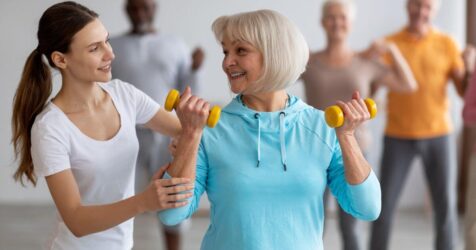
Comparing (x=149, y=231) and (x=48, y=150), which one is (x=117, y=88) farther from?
(x=149, y=231)

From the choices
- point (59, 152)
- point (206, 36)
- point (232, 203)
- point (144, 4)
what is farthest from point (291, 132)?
point (206, 36)

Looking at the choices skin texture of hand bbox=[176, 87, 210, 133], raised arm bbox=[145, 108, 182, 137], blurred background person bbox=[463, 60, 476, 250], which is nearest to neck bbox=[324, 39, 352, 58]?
blurred background person bbox=[463, 60, 476, 250]

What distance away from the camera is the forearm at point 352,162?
170 centimetres

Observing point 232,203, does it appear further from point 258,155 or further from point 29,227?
point 29,227

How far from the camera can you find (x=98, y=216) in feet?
Result: 5.85

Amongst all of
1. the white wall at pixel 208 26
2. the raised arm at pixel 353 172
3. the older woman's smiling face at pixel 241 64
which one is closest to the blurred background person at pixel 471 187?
the raised arm at pixel 353 172

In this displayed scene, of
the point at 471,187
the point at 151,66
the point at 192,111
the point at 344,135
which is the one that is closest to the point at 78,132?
the point at 192,111

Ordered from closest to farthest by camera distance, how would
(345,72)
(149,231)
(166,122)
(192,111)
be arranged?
(192,111)
(166,122)
(345,72)
(149,231)

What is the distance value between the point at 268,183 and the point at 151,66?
2.06 meters

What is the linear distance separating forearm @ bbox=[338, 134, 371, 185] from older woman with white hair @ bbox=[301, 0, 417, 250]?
69.3 inches

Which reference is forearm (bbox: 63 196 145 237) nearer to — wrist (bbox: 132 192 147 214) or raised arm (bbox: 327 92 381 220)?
wrist (bbox: 132 192 147 214)

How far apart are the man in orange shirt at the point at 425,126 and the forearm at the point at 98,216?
2066mm

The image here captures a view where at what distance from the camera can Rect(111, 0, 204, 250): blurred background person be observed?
12.1 ft

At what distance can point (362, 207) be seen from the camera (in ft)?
5.79
